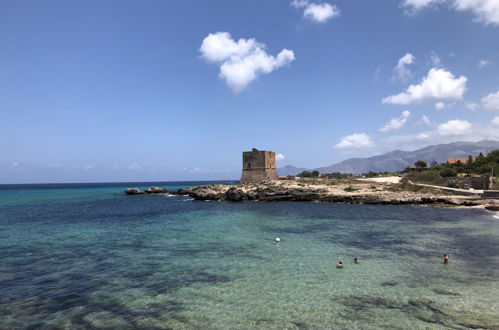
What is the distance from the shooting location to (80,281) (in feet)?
38.7

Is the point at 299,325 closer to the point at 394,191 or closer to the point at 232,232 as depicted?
the point at 232,232

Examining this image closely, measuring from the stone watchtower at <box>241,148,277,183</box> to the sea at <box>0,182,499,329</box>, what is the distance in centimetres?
3885

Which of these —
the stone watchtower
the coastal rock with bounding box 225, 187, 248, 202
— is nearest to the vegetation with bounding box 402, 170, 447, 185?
the stone watchtower

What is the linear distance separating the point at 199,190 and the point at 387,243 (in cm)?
4066

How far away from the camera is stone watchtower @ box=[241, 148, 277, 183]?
2420 inches

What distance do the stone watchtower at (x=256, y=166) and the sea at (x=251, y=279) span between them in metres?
38.8

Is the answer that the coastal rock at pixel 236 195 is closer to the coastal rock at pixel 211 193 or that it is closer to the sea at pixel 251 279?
the coastal rock at pixel 211 193

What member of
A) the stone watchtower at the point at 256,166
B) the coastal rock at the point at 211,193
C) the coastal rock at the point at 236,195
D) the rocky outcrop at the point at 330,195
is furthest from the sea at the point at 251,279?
the stone watchtower at the point at 256,166

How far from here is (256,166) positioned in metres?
62.1

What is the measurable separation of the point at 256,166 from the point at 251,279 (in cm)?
5045

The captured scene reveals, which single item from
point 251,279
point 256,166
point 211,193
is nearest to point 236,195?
point 211,193

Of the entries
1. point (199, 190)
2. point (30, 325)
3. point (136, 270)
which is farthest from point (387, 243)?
point (199, 190)

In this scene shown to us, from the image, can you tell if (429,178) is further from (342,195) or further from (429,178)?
(342,195)

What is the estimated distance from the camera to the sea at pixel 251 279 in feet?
28.1
